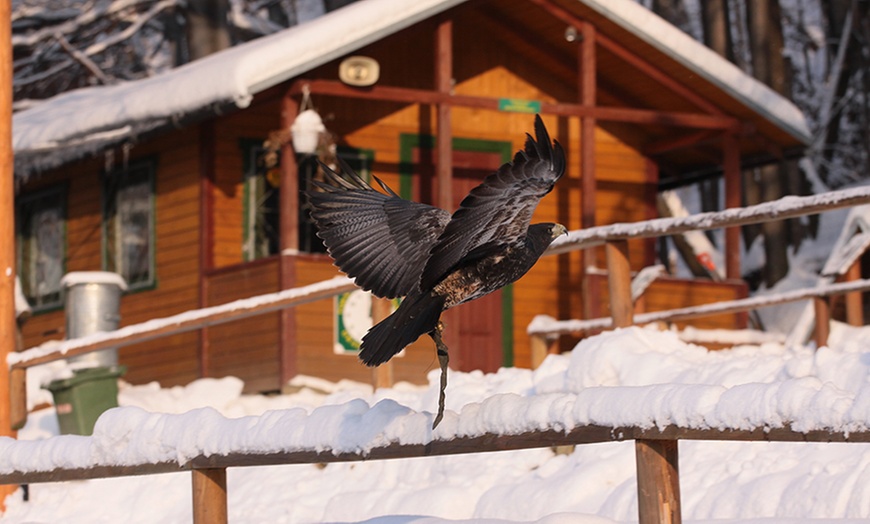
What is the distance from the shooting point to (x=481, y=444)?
4.95 m

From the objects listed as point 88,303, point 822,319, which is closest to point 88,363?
point 88,303

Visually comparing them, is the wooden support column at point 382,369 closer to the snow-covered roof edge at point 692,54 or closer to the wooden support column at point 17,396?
the wooden support column at point 17,396

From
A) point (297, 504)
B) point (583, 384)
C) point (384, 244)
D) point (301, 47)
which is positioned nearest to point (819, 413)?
point (384, 244)

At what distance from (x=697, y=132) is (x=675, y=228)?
8.95 meters

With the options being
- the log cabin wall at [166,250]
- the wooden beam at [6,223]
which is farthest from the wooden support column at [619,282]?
the log cabin wall at [166,250]

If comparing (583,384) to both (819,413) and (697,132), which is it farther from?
(697,132)

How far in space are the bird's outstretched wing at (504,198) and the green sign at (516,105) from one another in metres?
9.93

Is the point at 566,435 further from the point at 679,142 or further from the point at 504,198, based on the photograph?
the point at 679,142

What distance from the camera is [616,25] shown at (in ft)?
51.9

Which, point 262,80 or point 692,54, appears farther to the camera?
point 692,54

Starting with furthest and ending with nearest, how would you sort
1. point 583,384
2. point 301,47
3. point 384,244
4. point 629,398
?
point 301,47
point 583,384
point 384,244
point 629,398

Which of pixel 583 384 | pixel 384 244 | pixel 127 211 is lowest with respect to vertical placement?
pixel 583 384

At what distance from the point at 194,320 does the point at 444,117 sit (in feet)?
17.9

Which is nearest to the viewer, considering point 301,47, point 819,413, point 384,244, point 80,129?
point 819,413
